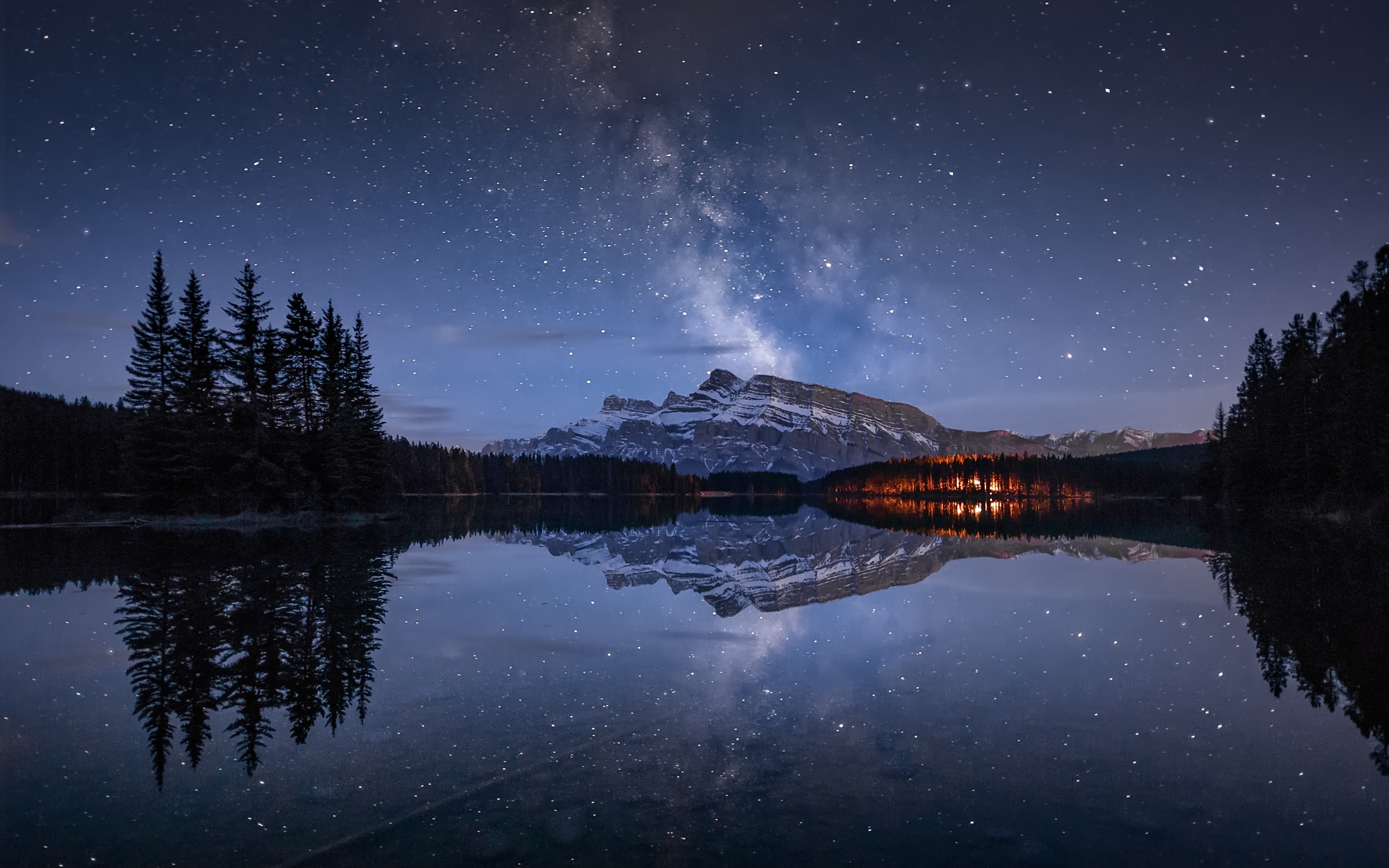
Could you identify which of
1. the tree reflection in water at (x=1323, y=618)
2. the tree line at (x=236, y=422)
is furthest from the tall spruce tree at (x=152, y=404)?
the tree reflection in water at (x=1323, y=618)

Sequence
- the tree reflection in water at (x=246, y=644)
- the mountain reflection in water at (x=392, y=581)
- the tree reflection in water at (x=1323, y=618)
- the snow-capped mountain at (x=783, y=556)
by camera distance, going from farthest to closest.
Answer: the snow-capped mountain at (x=783, y=556) < the tree reflection in water at (x=1323, y=618) < the mountain reflection in water at (x=392, y=581) < the tree reflection in water at (x=246, y=644)

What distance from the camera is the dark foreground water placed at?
6141mm

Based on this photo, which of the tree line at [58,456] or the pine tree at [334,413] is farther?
the tree line at [58,456]

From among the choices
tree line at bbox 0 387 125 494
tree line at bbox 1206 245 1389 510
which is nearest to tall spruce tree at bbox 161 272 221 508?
tree line at bbox 1206 245 1389 510

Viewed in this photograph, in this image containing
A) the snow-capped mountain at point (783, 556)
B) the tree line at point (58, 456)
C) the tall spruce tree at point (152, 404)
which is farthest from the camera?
the tree line at point (58, 456)

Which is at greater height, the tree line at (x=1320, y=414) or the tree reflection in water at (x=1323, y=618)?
the tree line at (x=1320, y=414)

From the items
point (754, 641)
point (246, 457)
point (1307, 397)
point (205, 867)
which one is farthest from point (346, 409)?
point (1307, 397)

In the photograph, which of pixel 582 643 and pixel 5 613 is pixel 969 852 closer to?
pixel 582 643

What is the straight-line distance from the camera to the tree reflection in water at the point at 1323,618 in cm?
1012

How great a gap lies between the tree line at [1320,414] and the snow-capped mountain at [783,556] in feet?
77.8

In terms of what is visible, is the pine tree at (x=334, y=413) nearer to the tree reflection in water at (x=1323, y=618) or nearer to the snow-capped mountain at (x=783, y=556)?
the snow-capped mountain at (x=783, y=556)

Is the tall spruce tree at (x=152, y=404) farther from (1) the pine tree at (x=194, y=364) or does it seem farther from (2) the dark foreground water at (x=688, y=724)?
(2) the dark foreground water at (x=688, y=724)

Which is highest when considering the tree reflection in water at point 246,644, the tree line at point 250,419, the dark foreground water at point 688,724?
the tree line at point 250,419

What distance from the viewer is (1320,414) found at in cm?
5778
